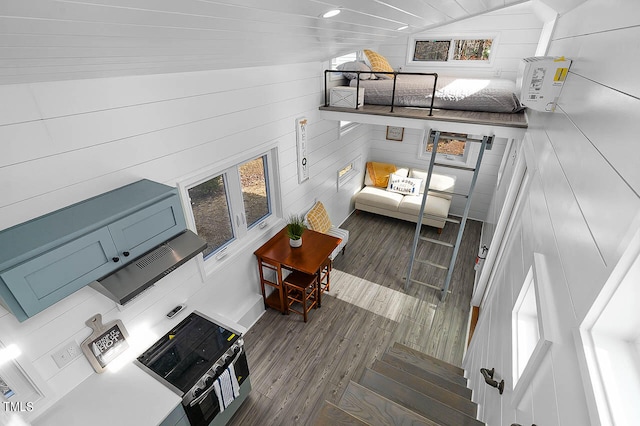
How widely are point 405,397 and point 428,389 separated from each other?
0.90ft

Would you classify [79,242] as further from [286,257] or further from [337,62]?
[337,62]

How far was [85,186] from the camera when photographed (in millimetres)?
1767

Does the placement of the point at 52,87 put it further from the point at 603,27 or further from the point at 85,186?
the point at 603,27

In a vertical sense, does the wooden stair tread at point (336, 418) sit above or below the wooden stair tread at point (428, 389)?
above

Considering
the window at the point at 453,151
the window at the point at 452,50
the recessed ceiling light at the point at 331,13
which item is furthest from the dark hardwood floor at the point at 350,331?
the window at the point at 452,50

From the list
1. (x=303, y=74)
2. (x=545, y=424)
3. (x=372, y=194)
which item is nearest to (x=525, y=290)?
(x=545, y=424)

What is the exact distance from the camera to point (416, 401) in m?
2.09

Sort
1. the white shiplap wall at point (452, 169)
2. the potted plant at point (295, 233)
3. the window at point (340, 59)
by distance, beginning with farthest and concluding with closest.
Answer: the white shiplap wall at point (452, 169) < the window at point (340, 59) < the potted plant at point (295, 233)

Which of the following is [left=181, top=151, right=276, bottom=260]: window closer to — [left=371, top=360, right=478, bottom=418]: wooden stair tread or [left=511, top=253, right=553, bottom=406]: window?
[left=371, top=360, right=478, bottom=418]: wooden stair tread

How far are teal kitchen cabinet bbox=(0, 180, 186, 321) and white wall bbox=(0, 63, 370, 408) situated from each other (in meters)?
0.11

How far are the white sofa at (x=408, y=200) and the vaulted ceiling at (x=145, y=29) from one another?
375 centimetres

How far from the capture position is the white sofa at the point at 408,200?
520 cm

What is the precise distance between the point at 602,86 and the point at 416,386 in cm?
219

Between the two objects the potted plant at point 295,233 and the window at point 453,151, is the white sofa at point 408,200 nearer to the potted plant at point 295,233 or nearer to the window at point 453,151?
the window at point 453,151
